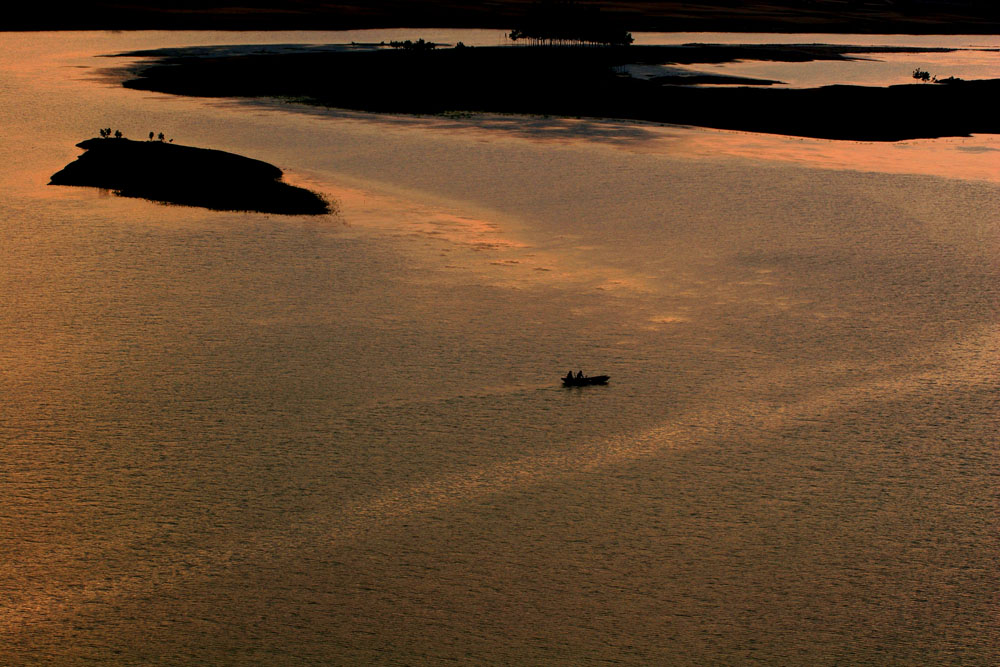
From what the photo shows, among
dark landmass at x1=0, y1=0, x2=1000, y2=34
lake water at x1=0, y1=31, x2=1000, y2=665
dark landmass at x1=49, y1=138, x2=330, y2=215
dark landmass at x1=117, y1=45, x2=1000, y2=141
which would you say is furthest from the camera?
dark landmass at x1=0, y1=0, x2=1000, y2=34

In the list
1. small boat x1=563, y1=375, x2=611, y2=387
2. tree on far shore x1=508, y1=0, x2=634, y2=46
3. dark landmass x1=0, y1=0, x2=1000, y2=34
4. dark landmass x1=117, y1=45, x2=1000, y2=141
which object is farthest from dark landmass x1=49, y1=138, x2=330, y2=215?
dark landmass x1=0, y1=0, x2=1000, y2=34

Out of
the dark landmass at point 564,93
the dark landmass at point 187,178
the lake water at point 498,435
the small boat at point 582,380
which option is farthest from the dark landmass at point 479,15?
the small boat at point 582,380

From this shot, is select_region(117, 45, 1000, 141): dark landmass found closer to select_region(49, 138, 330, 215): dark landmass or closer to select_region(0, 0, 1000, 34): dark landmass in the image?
select_region(49, 138, 330, 215): dark landmass

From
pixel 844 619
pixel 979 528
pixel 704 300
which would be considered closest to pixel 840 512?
pixel 979 528

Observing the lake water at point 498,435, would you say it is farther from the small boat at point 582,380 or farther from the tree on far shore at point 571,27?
the tree on far shore at point 571,27

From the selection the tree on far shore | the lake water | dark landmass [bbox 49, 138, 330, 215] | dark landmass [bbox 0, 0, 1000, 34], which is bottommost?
the lake water

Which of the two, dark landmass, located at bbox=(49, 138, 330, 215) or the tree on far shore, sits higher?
the tree on far shore

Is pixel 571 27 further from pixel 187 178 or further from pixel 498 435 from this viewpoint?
pixel 498 435
